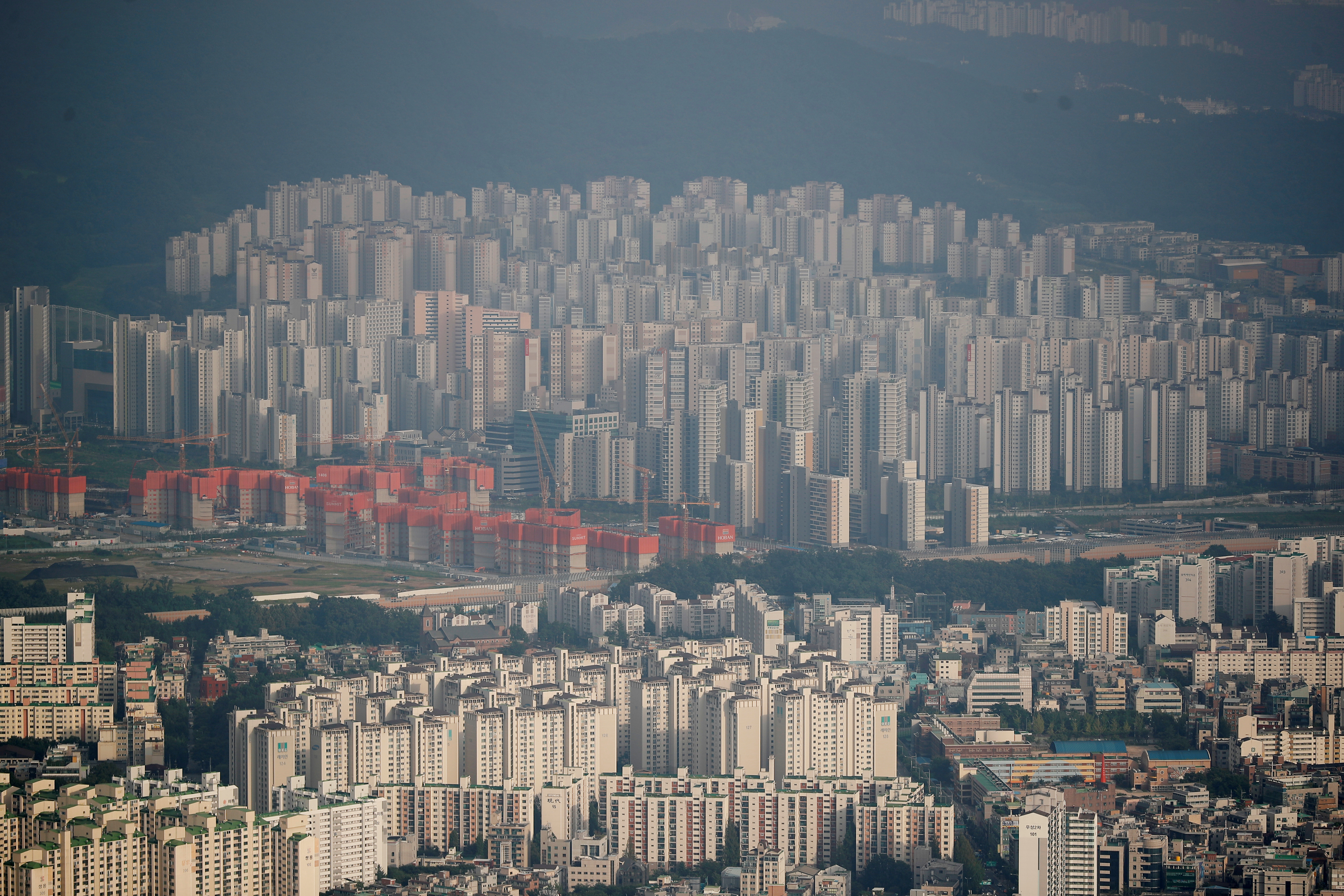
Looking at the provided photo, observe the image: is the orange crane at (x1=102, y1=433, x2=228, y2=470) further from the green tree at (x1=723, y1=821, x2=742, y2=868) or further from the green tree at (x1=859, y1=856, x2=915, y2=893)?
the green tree at (x1=859, y1=856, x2=915, y2=893)

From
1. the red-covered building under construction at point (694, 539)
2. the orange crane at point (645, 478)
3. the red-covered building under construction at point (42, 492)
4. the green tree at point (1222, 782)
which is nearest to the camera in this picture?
the green tree at point (1222, 782)

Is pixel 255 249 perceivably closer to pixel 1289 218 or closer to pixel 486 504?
pixel 486 504

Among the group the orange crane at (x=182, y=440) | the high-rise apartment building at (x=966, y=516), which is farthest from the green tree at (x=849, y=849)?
the orange crane at (x=182, y=440)

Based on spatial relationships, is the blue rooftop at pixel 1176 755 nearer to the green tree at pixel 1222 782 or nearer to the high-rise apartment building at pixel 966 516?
the green tree at pixel 1222 782

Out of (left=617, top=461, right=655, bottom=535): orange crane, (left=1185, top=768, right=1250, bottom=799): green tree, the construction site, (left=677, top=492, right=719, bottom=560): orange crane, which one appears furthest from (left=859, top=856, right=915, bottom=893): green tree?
(left=617, top=461, right=655, bottom=535): orange crane

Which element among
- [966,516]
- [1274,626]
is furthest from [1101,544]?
[1274,626]
